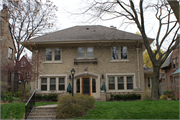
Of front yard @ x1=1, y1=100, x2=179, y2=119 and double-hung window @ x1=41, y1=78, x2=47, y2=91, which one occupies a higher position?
double-hung window @ x1=41, y1=78, x2=47, y2=91

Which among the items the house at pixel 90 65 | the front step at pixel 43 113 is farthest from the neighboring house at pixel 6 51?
the front step at pixel 43 113

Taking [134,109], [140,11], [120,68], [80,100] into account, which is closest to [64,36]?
[120,68]

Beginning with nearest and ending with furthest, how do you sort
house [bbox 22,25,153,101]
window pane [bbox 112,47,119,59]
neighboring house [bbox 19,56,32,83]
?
neighboring house [bbox 19,56,32,83] < house [bbox 22,25,153,101] < window pane [bbox 112,47,119,59]

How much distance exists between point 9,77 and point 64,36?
1184 centimetres

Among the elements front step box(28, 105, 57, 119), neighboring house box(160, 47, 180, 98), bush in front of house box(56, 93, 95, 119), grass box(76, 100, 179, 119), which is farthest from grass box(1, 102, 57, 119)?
neighboring house box(160, 47, 180, 98)

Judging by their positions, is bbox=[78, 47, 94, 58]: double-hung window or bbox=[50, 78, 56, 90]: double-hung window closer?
bbox=[50, 78, 56, 90]: double-hung window

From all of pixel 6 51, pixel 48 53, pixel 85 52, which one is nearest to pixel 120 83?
pixel 85 52

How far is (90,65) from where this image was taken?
1803cm

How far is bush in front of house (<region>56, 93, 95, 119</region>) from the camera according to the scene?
10047 mm

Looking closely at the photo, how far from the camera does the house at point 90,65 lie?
1777cm

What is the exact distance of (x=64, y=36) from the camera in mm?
18938

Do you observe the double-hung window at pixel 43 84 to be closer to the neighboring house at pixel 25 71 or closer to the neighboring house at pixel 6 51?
the neighboring house at pixel 25 71

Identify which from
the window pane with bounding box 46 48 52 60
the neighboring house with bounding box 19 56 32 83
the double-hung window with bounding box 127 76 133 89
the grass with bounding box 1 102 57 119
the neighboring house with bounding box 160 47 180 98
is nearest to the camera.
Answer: the grass with bounding box 1 102 57 119

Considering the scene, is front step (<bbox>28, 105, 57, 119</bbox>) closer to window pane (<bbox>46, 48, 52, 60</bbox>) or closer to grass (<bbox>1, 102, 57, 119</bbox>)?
grass (<bbox>1, 102, 57, 119</bbox>)
